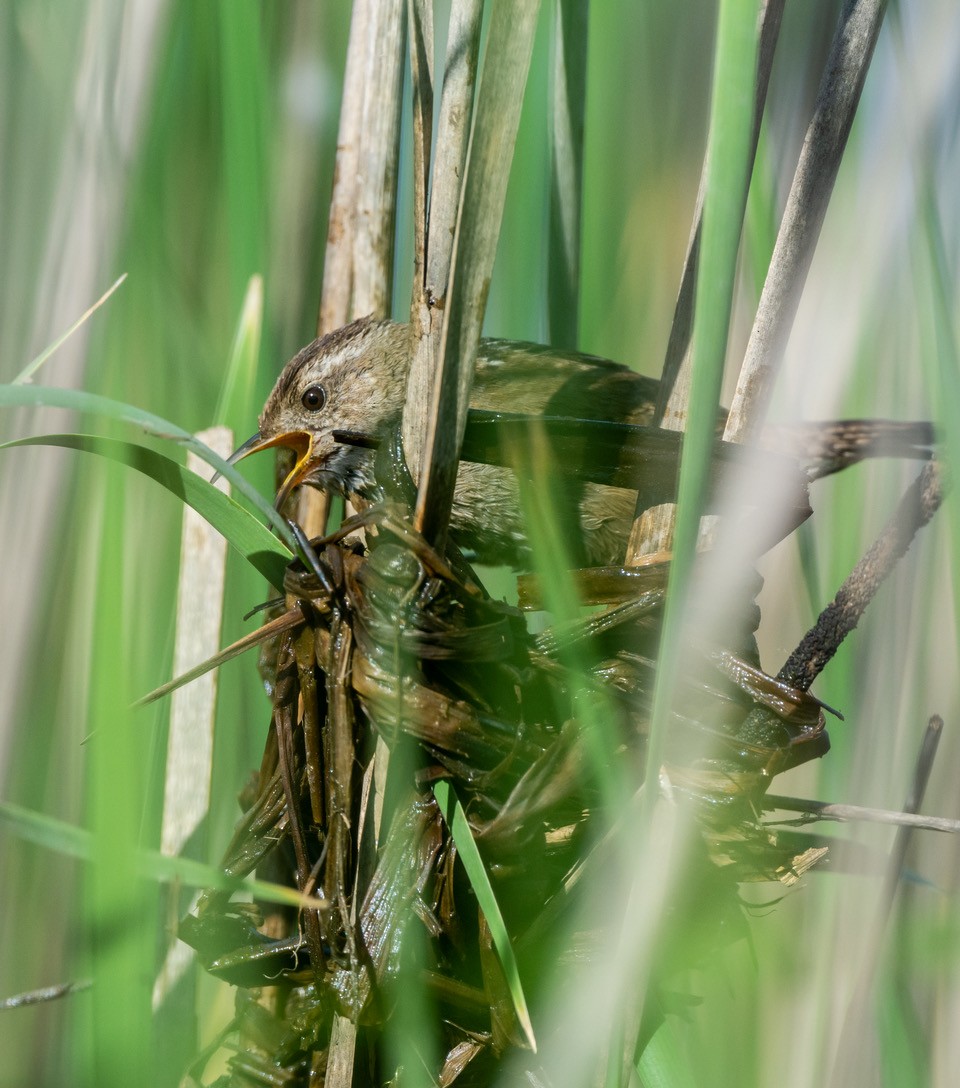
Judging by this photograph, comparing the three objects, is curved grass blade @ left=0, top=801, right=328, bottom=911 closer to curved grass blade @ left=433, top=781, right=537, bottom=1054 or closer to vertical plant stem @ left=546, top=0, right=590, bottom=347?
curved grass blade @ left=433, top=781, right=537, bottom=1054

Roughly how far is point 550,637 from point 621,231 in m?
0.87

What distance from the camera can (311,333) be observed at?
162cm

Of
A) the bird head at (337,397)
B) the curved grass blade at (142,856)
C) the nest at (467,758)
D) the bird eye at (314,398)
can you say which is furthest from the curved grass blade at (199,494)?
the bird eye at (314,398)

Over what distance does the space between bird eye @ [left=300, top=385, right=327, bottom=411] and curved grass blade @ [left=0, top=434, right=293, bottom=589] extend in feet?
3.77

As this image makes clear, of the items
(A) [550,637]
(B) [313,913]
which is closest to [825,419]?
(A) [550,637]

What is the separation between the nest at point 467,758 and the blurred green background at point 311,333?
7.4 inches

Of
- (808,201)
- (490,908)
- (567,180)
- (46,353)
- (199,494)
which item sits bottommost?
(490,908)

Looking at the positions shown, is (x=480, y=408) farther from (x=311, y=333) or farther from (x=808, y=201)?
(x=808, y=201)

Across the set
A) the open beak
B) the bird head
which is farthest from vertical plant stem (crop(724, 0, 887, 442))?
the bird head

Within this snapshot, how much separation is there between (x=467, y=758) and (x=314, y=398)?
4.44 feet

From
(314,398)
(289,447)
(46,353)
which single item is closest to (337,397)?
(314,398)

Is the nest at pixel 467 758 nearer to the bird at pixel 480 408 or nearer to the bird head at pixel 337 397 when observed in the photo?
the bird at pixel 480 408

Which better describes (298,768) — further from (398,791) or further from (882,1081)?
(882,1081)

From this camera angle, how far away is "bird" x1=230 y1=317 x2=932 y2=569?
5.60ft
